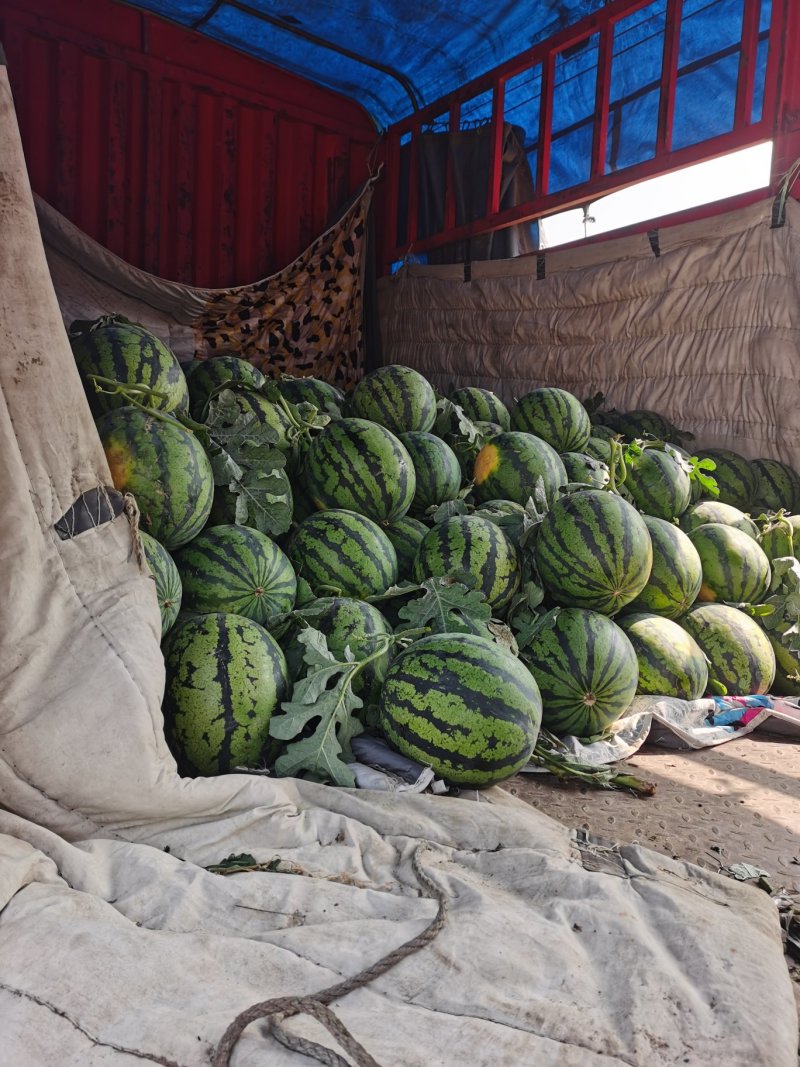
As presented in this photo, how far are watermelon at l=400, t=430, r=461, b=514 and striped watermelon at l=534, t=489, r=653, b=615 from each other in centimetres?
53

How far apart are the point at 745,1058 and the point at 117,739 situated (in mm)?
1317

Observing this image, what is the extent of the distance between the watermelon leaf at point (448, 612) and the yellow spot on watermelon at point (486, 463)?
3.27 ft

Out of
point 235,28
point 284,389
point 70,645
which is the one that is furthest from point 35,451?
point 235,28

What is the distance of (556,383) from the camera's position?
561cm

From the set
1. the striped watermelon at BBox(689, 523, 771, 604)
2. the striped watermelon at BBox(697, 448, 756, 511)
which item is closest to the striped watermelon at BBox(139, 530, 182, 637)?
the striped watermelon at BBox(689, 523, 771, 604)

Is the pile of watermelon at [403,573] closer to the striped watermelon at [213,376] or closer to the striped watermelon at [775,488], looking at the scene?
the striped watermelon at [213,376]

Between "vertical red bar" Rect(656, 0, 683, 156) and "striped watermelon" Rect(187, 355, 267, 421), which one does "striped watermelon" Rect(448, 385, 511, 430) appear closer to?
"striped watermelon" Rect(187, 355, 267, 421)

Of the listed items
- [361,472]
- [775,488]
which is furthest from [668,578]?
[775,488]

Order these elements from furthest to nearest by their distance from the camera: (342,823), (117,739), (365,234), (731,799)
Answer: (365,234)
(731,799)
(342,823)
(117,739)

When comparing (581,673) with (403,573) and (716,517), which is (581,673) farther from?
(716,517)

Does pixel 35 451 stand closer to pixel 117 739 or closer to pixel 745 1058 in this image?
Result: pixel 117 739

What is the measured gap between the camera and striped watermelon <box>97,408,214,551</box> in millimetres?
2434

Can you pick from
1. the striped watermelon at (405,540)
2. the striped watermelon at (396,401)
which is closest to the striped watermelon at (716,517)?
the striped watermelon at (396,401)

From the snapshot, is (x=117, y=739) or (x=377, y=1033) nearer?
(x=377, y=1033)
